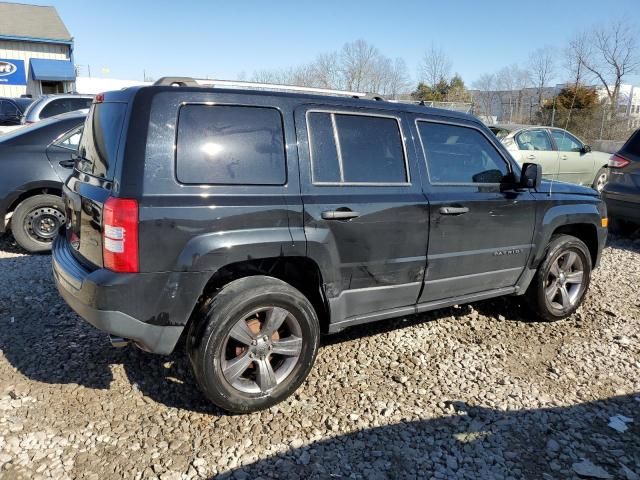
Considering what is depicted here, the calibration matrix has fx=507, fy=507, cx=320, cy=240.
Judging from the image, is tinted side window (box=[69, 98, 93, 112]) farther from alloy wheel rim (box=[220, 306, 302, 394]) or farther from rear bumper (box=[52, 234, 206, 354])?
alloy wheel rim (box=[220, 306, 302, 394])

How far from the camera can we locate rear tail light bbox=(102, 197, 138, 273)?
2660mm

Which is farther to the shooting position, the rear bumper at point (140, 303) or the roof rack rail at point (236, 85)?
the roof rack rail at point (236, 85)

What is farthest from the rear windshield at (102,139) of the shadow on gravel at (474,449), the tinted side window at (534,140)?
the tinted side window at (534,140)

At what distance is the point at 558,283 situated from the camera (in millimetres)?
4656

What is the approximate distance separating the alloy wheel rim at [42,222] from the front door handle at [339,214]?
14.0 ft

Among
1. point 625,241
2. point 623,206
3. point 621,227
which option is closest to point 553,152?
point 621,227

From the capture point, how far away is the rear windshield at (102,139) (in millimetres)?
2869

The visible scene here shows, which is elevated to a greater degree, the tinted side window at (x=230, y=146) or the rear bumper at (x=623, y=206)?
the tinted side window at (x=230, y=146)

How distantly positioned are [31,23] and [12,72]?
4.22 meters

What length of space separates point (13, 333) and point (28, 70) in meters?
38.1

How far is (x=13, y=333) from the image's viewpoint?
402 centimetres

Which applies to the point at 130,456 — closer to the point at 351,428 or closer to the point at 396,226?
the point at 351,428

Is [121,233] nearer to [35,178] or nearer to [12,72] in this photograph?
[35,178]

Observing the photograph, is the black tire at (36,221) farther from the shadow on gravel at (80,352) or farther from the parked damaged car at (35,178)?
the shadow on gravel at (80,352)
